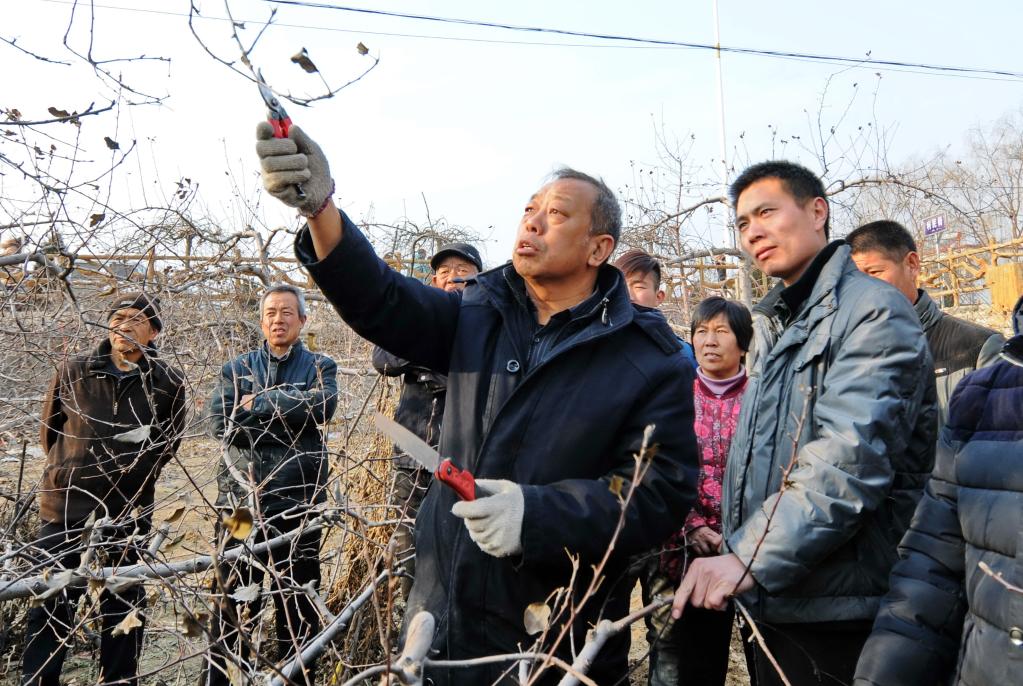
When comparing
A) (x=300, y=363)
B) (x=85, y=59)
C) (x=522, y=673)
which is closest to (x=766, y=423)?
(x=522, y=673)

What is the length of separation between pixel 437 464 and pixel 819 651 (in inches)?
47.5

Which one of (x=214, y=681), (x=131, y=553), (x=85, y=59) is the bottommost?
(x=214, y=681)

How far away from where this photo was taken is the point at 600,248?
227 cm

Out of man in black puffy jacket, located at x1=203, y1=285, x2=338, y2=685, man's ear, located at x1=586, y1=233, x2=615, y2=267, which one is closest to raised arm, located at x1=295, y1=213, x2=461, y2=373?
man's ear, located at x1=586, y1=233, x2=615, y2=267

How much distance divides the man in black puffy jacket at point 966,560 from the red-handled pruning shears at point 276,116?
1729 millimetres

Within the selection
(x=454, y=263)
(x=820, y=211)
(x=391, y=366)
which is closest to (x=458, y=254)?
(x=454, y=263)

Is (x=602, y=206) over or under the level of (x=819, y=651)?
over

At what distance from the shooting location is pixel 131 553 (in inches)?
149

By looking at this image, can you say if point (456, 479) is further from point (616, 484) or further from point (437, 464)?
point (616, 484)

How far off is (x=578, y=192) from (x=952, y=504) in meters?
1.29

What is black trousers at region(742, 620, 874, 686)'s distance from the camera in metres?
2.07

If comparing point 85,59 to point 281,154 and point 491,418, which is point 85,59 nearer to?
point 281,154

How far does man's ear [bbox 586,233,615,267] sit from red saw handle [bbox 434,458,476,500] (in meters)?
0.82

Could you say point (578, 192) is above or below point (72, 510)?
above
